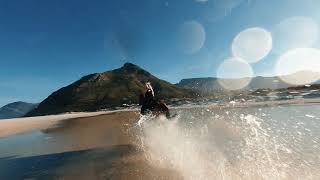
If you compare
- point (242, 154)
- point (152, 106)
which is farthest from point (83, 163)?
point (152, 106)

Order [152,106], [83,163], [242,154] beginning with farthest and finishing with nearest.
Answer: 1. [152,106]
2. [83,163]
3. [242,154]

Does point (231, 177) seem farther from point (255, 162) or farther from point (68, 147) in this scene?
point (68, 147)

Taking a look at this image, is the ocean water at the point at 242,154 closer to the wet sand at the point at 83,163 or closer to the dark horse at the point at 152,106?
the wet sand at the point at 83,163

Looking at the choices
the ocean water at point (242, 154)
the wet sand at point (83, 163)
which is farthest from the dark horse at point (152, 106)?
the wet sand at point (83, 163)

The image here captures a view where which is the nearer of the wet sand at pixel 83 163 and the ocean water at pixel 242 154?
the ocean water at pixel 242 154

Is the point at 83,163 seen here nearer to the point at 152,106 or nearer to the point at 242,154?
the point at 242,154

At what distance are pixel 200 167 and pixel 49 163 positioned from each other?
7327mm

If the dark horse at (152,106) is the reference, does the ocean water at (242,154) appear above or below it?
below

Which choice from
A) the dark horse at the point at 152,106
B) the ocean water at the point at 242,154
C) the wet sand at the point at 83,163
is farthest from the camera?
the dark horse at the point at 152,106

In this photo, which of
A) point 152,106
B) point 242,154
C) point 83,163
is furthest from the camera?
point 152,106

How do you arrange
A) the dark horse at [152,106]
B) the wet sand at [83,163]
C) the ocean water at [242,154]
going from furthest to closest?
1. the dark horse at [152,106]
2. the wet sand at [83,163]
3. the ocean water at [242,154]

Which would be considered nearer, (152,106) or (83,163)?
(83,163)

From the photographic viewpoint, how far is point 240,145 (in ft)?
48.2

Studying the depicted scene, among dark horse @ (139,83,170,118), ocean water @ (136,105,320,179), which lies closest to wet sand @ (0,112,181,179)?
ocean water @ (136,105,320,179)
